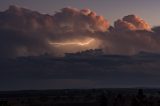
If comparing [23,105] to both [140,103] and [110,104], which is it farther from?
[140,103]

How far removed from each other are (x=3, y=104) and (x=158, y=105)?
135 ft

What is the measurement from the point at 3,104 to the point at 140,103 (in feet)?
101

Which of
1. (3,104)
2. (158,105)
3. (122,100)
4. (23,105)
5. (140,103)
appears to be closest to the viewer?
(3,104)

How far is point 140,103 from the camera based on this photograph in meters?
118

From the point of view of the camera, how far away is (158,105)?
13025 centimetres

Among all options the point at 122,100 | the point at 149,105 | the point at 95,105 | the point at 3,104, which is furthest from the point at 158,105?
the point at 95,105

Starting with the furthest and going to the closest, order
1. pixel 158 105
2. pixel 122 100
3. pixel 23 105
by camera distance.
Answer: pixel 23 105 → pixel 122 100 → pixel 158 105

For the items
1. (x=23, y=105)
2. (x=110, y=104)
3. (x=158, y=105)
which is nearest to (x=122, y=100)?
(x=110, y=104)

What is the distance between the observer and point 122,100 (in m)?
156

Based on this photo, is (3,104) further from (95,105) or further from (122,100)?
(95,105)

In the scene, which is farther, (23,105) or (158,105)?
(23,105)

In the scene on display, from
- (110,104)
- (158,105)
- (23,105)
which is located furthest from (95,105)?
(158,105)

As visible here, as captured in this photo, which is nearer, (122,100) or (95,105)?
(122,100)

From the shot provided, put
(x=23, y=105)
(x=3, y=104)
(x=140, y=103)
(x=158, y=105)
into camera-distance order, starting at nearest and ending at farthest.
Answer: (x=3, y=104), (x=140, y=103), (x=158, y=105), (x=23, y=105)
